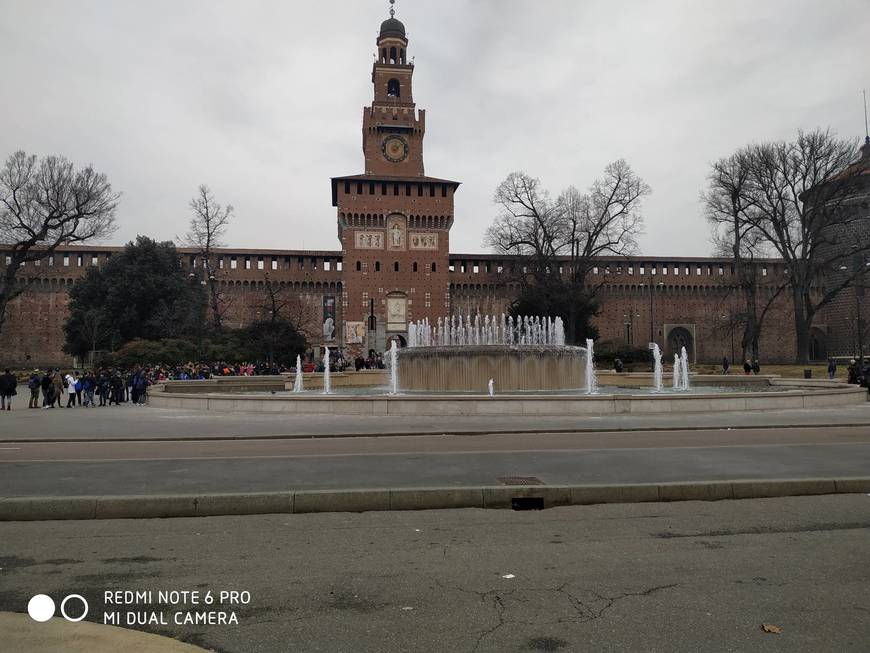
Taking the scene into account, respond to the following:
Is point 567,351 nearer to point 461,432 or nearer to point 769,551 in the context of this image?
point 461,432

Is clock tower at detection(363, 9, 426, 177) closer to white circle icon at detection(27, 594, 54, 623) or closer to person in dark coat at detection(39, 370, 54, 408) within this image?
person in dark coat at detection(39, 370, 54, 408)

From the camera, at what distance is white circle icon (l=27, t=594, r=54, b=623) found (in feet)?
11.5

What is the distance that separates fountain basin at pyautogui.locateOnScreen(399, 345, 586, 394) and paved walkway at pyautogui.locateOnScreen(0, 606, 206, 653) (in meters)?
17.4

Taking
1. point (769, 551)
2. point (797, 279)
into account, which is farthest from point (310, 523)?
point (797, 279)

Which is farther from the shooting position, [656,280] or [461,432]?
[656,280]

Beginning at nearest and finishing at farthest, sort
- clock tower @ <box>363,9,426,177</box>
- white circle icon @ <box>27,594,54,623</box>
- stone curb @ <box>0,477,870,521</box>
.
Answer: white circle icon @ <box>27,594,54,623</box>, stone curb @ <box>0,477,870,521</box>, clock tower @ <box>363,9,426,177</box>

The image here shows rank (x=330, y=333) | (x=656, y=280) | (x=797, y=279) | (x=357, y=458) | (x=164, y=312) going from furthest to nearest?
(x=656, y=280) → (x=330, y=333) → (x=164, y=312) → (x=797, y=279) → (x=357, y=458)

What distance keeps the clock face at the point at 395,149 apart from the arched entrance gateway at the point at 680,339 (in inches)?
1190

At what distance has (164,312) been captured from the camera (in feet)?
158

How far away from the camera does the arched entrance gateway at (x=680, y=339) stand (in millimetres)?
64250

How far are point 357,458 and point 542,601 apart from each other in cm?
529

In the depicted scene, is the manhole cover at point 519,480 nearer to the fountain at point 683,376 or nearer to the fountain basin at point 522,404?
the fountain basin at point 522,404

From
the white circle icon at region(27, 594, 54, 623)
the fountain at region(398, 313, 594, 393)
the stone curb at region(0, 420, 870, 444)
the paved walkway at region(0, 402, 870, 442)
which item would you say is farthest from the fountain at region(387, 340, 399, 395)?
the white circle icon at region(27, 594, 54, 623)

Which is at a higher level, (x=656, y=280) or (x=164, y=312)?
(x=656, y=280)
